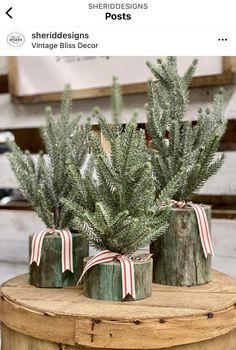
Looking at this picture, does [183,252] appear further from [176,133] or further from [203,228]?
[176,133]

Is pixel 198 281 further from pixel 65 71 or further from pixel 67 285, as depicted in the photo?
pixel 65 71

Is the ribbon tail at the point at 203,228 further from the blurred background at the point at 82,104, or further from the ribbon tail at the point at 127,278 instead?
the blurred background at the point at 82,104

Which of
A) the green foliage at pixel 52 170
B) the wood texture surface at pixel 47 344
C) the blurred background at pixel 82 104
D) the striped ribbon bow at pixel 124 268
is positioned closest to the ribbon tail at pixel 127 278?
the striped ribbon bow at pixel 124 268

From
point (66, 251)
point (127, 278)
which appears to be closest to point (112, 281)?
point (127, 278)

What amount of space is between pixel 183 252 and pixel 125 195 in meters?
0.21

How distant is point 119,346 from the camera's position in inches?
35.3

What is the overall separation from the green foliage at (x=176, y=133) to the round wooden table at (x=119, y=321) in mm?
261

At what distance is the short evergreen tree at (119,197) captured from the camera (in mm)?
1000

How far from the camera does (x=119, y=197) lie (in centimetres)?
103

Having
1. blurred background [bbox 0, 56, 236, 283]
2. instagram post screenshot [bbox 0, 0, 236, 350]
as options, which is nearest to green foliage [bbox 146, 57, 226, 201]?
instagram post screenshot [bbox 0, 0, 236, 350]

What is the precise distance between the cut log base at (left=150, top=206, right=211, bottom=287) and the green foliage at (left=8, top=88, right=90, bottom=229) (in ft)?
0.81
